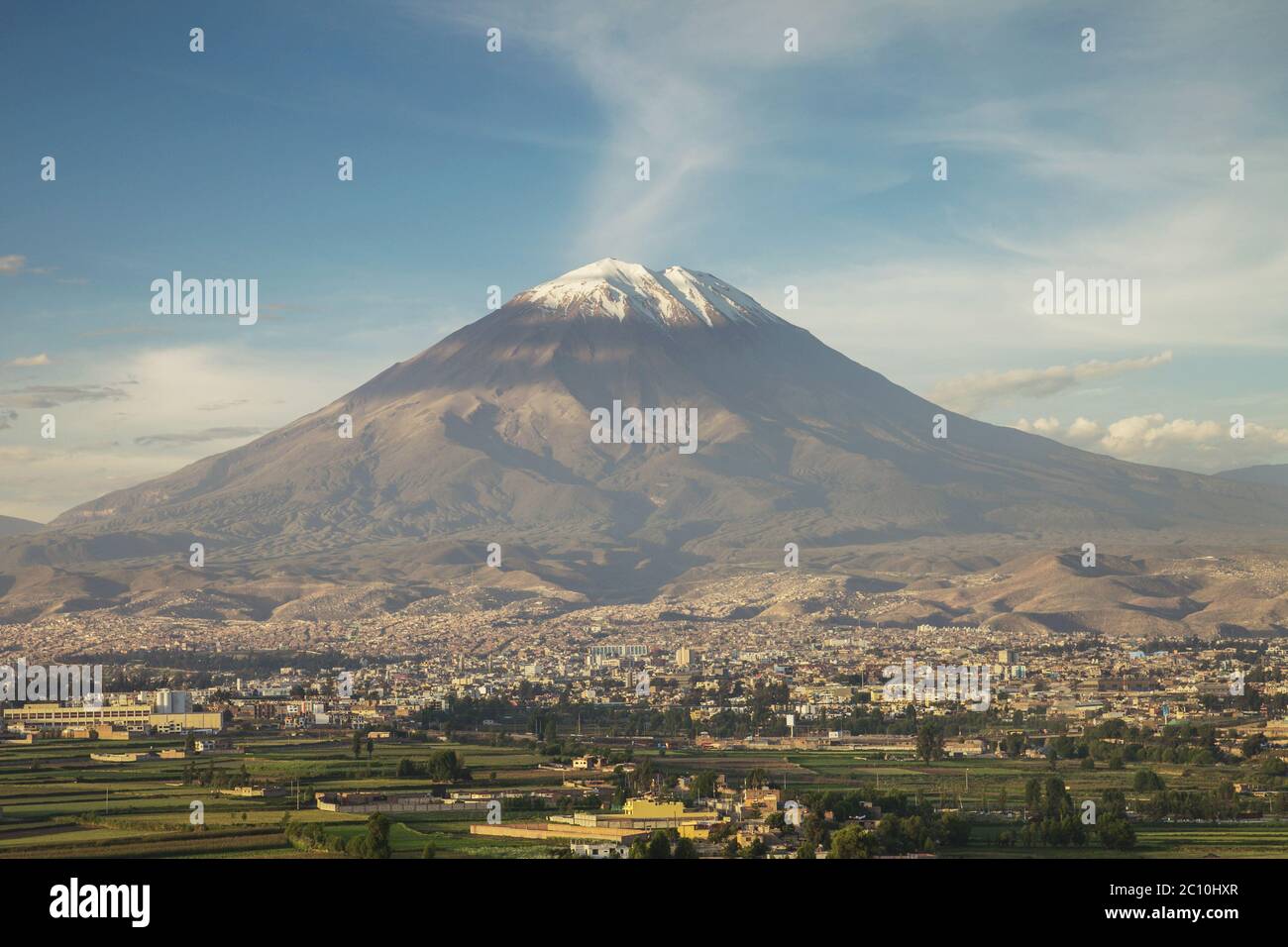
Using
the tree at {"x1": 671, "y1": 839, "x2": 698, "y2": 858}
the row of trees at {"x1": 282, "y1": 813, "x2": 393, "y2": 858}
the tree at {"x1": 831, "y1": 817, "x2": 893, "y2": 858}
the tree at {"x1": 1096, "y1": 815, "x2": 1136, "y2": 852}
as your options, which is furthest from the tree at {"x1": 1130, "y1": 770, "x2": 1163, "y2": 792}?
the row of trees at {"x1": 282, "y1": 813, "x2": 393, "y2": 858}

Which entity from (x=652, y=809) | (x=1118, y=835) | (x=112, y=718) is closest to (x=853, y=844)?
(x=1118, y=835)

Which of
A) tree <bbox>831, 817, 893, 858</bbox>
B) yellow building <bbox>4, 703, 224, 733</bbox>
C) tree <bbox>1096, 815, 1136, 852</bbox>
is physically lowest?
→ tree <bbox>1096, 815, 1136, 852</bbox>

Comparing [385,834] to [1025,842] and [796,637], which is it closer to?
[1025,842]

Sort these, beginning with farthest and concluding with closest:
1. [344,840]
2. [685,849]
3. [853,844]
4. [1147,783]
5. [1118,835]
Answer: [1147,783] → [1118,835] → [344,840] → [853,844] → [685,849]

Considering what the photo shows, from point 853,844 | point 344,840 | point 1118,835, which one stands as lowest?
point 1118,835

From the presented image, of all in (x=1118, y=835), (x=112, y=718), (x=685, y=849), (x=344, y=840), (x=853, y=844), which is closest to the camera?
(x=685, y=849)

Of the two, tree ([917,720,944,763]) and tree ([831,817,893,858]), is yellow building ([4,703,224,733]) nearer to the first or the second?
tree ([917,720,944,763])

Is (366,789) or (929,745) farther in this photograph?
(929,745)

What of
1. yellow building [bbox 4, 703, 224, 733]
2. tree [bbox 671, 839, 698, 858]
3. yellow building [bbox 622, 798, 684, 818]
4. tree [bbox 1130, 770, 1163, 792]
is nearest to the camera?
tree [bbox 671, 839, 698, 858]

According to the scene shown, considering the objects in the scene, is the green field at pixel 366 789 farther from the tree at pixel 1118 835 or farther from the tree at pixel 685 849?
the tree at pixel 685 849

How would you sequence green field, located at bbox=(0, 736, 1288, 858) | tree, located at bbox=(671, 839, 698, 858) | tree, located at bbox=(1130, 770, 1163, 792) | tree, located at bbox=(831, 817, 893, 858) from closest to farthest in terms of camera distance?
tree, located at bbox=(671, 839, 698, 858)
tree, located at bbox=(831, 817, 893, 858)
green field, located at bbox=(0, 736, 1288, 858)
tree, located at bbox=(1130, 770, 1163, 792)

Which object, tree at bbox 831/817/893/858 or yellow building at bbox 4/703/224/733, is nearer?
tree at bbox 831/817/893/858

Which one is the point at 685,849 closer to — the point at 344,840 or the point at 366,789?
the point at 344,840
